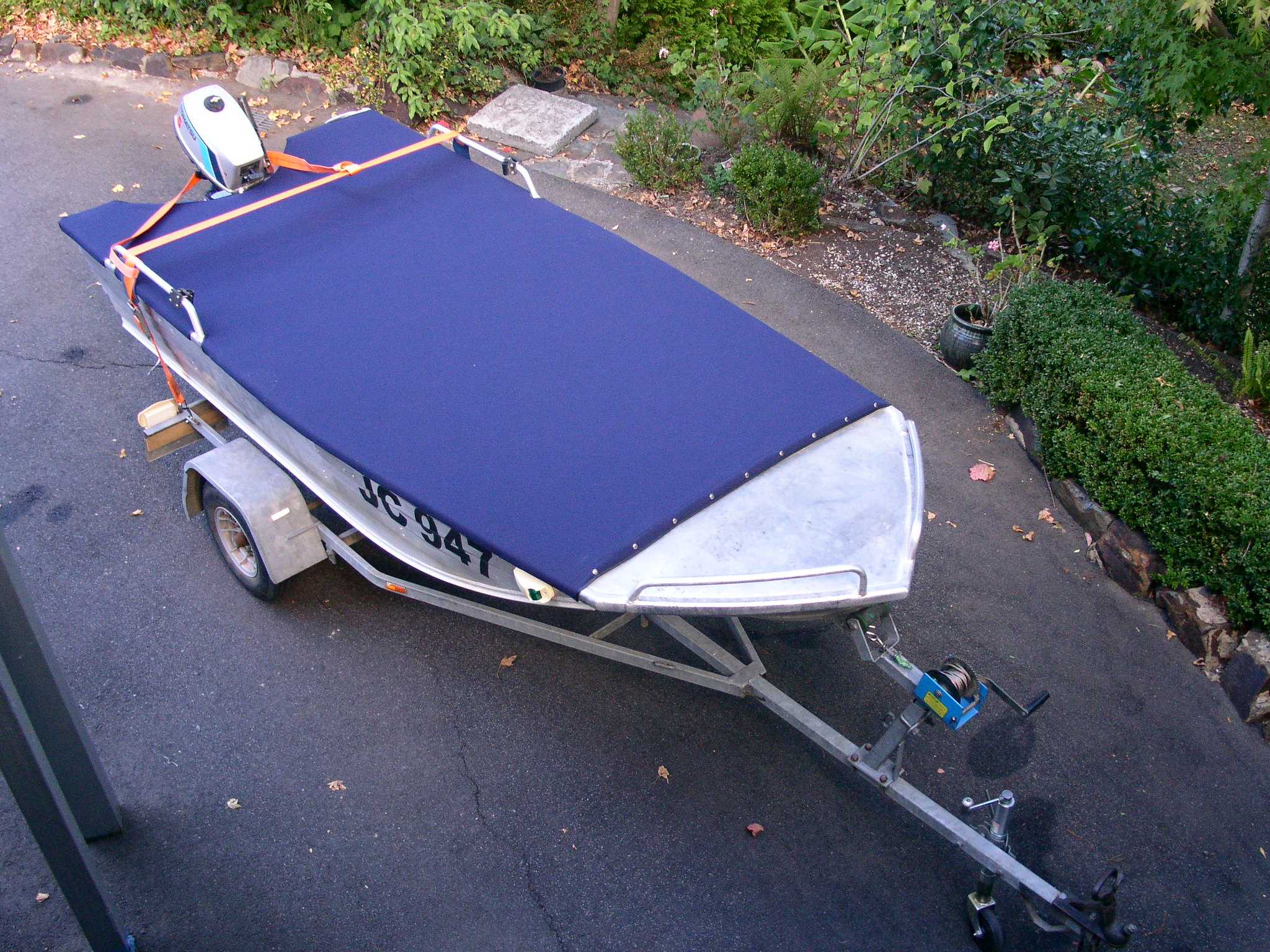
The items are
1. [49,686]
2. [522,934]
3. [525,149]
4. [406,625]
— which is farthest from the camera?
[525,149]

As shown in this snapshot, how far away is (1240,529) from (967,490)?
5.26 ft

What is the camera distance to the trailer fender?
4.84 m

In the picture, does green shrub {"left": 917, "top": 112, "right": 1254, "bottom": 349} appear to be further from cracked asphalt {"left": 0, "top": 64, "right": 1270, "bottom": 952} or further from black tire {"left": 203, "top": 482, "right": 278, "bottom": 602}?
black tire {"left": 203, "top": 482, "right": 278, "bottom": 602}

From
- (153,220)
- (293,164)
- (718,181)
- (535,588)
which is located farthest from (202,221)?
(718,181)

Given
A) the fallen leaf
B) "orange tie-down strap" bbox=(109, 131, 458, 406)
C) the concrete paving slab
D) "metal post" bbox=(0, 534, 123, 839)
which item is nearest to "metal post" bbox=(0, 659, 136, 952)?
"metal post" bbox=(0, 534, 123, 839)

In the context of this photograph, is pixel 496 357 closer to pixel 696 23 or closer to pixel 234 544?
pixel 234 544

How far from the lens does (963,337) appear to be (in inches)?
276

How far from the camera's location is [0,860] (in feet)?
14.3

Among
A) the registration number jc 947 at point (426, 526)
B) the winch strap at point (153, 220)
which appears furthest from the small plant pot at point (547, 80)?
the registration number jc 947 at point (426, 526)

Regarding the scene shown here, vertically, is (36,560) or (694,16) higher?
(694,16)

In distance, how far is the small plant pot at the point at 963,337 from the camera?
22.8 feet

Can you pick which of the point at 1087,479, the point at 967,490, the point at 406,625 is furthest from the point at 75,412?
the point at 1087,479

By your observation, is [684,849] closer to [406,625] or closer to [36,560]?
[406,625]

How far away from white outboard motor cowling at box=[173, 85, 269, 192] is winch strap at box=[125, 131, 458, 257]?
235 millimetres
